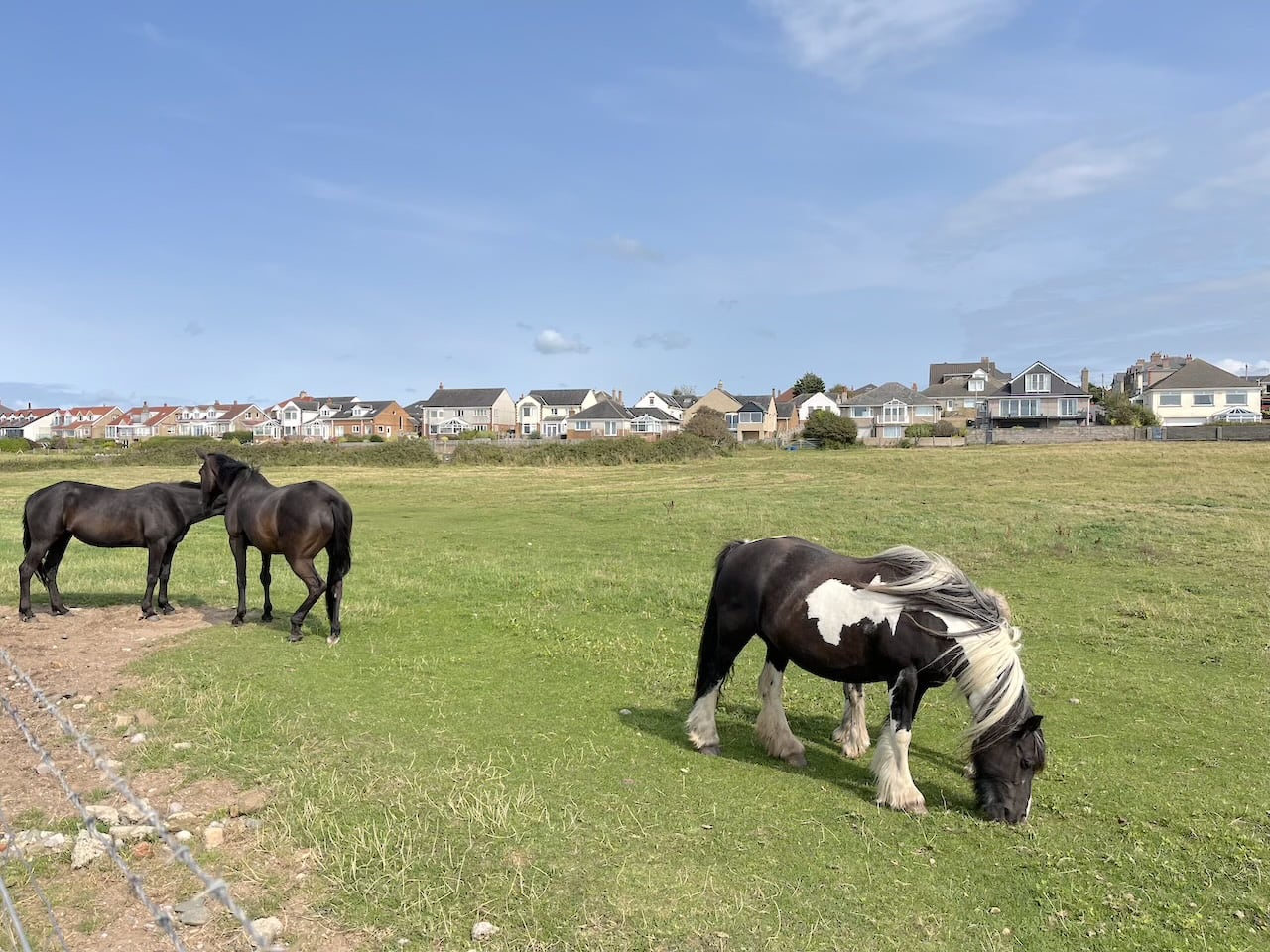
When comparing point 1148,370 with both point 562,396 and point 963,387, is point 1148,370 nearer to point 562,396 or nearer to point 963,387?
point 963,387

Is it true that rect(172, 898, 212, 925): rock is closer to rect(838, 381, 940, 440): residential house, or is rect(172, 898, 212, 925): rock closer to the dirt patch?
the dirt patch

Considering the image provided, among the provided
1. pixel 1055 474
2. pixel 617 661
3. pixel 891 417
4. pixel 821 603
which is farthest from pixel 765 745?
pixel 891 417

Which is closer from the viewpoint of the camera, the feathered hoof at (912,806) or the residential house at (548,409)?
the feathered hoof at (912,806)

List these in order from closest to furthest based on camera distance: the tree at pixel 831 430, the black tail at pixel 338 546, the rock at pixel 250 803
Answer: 1. the rock at pixel 250 803
2. the black tail at pixel 338 546
3. the tree at pixel 831 430

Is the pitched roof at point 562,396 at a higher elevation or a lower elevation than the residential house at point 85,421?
higher

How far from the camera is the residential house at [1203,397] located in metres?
89.5

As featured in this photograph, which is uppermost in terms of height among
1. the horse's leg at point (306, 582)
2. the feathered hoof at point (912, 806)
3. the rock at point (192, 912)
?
the horse's leg at point (306, 582)

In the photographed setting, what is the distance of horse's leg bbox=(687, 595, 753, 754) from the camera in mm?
7340

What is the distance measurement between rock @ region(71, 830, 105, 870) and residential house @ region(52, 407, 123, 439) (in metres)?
154

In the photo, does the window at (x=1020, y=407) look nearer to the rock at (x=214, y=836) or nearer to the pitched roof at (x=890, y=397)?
the pitched roof at (x=890, y=397)

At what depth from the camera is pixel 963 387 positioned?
11181 cm

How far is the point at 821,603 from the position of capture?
6.78m

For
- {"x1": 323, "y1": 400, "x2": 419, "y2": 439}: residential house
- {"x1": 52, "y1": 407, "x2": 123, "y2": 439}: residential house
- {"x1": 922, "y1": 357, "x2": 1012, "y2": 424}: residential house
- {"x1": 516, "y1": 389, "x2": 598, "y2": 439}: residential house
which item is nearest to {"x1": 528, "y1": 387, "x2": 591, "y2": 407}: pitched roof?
{"x1": 516, "y1": 389, "x2": 598, "y2": 439}: residential house

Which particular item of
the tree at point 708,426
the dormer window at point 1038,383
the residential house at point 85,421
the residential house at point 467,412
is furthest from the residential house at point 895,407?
the residential house at point 85,421
